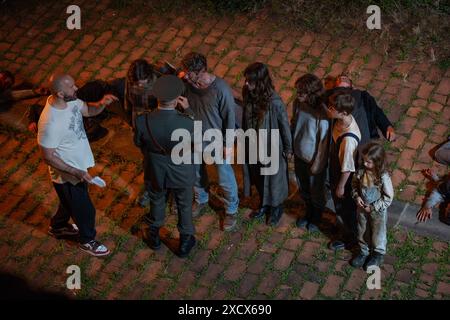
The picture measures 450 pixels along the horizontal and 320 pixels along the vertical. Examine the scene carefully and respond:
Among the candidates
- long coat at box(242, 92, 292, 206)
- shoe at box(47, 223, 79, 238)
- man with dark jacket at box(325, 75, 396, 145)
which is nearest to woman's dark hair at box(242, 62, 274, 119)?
long coat at box(242, 92, 292, 206)

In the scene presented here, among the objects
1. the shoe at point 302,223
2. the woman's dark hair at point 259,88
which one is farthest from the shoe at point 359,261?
the woman's dark hair at point 259,88

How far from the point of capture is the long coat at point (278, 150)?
6.32 meters

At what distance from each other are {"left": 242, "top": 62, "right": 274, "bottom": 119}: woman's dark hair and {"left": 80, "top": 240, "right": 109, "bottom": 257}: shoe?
218 centimetres

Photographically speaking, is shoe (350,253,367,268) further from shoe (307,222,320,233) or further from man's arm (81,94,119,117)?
man's arm (81,94,119,117)

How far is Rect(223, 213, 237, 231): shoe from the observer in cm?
723

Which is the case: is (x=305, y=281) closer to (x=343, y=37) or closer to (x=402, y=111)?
(x=402, y=111)

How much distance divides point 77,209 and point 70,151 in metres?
0.68

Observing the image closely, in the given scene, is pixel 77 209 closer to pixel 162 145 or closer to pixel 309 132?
pixel 162 145

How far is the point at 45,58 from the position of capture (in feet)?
32.4

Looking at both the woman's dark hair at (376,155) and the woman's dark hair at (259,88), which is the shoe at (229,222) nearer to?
the woman's dark hair at (259,88)

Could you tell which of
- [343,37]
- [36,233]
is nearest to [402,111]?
[343,37]

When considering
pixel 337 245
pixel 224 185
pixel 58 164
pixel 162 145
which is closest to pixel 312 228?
pixel 337 245

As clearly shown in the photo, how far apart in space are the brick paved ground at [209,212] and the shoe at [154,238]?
0.09 m
